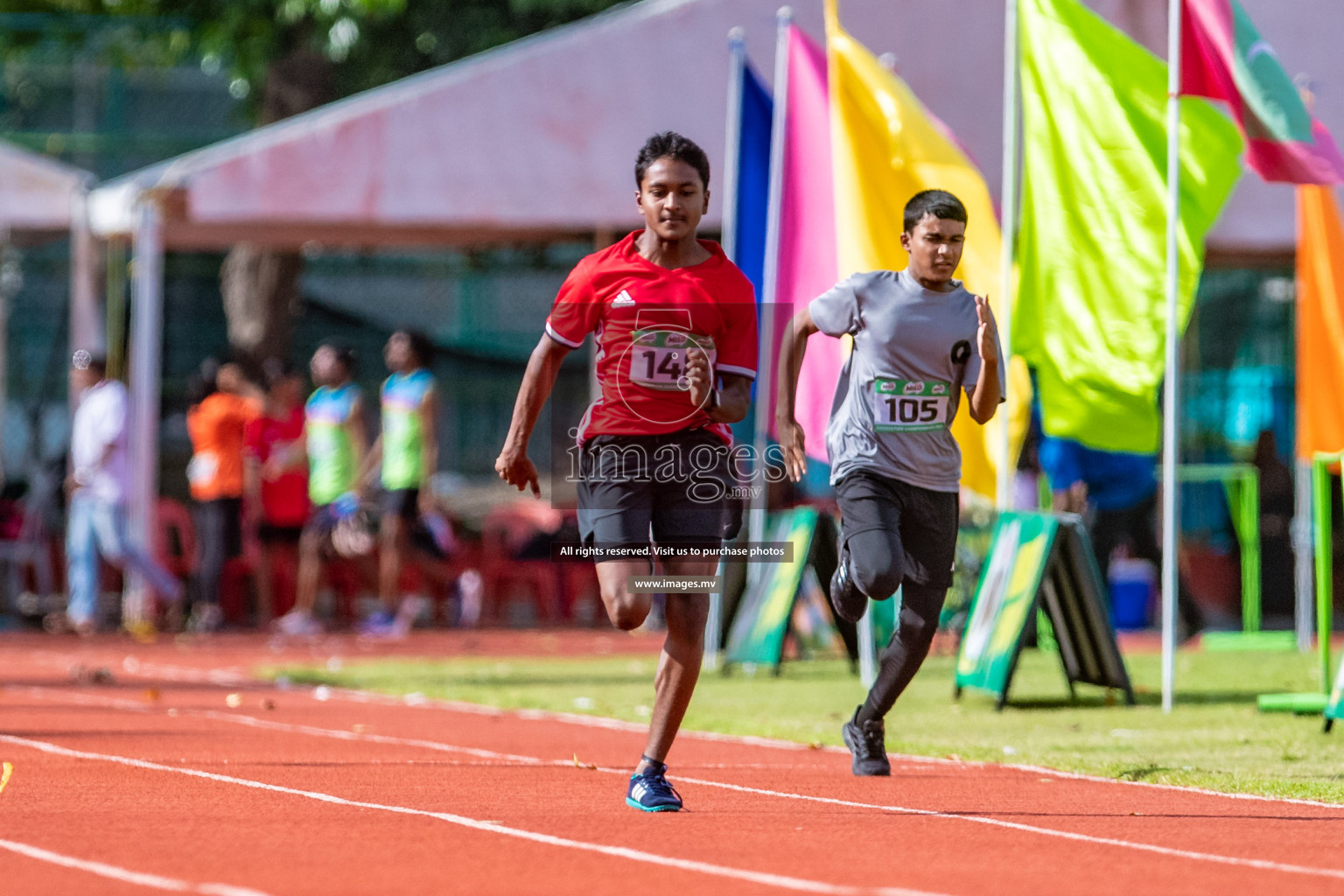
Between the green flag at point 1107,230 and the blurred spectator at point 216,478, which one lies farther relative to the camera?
the blurred spectator at point 216,478

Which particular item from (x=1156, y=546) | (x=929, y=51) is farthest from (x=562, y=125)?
(x=1156, y=546)

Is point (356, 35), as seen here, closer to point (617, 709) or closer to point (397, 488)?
point (397, 488)

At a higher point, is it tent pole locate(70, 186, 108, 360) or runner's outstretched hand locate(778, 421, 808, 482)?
tent pole locate(70, 186, 108, 360)

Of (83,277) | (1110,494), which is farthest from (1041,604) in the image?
(83,277)

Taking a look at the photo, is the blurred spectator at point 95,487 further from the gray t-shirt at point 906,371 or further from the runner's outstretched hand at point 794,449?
the runner's outstretched hand at point 794,449

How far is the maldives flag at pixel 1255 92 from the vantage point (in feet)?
32.9

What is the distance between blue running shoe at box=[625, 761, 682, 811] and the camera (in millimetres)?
6484

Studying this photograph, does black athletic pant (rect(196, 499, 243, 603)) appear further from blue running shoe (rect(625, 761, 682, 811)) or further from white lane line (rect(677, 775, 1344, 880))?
blue running shoe (rect(625, 761, 682, 811))

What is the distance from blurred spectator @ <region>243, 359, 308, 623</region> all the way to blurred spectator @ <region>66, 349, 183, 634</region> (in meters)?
1.07

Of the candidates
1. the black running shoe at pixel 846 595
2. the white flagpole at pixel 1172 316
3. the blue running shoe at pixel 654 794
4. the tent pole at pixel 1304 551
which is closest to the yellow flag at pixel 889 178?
the white flagpole at pixel 1172 316

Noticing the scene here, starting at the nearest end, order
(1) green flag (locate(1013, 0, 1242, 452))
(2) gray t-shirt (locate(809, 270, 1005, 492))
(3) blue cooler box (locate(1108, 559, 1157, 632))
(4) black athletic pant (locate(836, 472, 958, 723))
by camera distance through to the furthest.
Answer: (4) black athletic pant (locate(836, 472, 958, 723)) → (2) gray t-shirt (locate(809, 270, 1005, 492)) → (1) green flag (locate(1013, 0, 1242, 452)) → (3) blue cooler box (locate(1108, 559, 1157, 632))

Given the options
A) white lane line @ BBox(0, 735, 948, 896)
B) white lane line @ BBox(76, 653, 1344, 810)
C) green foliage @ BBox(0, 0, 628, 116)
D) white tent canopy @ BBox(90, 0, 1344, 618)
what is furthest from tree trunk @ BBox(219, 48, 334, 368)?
white lane line @ BBox(0, 735, 948, 896)

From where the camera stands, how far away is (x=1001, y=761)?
27.3 feet

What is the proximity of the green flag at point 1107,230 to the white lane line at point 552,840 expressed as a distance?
5152 mm
